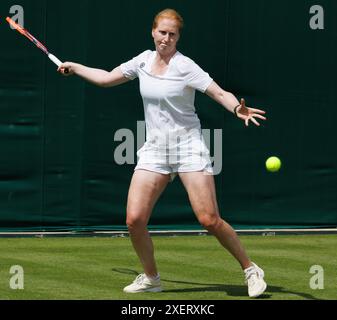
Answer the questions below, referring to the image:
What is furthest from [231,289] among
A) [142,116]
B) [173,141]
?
[142,116]

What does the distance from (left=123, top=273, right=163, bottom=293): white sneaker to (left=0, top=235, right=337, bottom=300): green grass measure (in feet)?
0.32

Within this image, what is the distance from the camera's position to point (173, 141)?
745 centimetres

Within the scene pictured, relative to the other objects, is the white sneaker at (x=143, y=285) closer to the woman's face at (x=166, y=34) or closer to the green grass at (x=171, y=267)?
the green grass at (x=171, y=267)

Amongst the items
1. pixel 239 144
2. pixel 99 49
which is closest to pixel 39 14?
pixel 99 49

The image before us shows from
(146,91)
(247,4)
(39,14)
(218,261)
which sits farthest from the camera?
(247,4)

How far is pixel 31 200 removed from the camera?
37.0ft

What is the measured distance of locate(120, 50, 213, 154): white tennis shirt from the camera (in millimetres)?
7387

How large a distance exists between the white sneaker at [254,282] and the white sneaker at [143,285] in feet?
2.27

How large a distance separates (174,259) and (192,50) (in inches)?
112

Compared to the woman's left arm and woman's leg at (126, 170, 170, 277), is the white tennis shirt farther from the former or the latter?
woman's leg at (126, 170, 170, 277)

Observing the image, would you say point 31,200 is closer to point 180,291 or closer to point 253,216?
point 253,216

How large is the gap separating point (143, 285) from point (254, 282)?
0.83 m

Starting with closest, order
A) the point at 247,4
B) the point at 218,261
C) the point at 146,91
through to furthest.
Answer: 1. the point at 146,91
2. the point at 218,261
3. the point at 247,4

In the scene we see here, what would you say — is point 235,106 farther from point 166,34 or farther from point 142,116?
point 142,116
